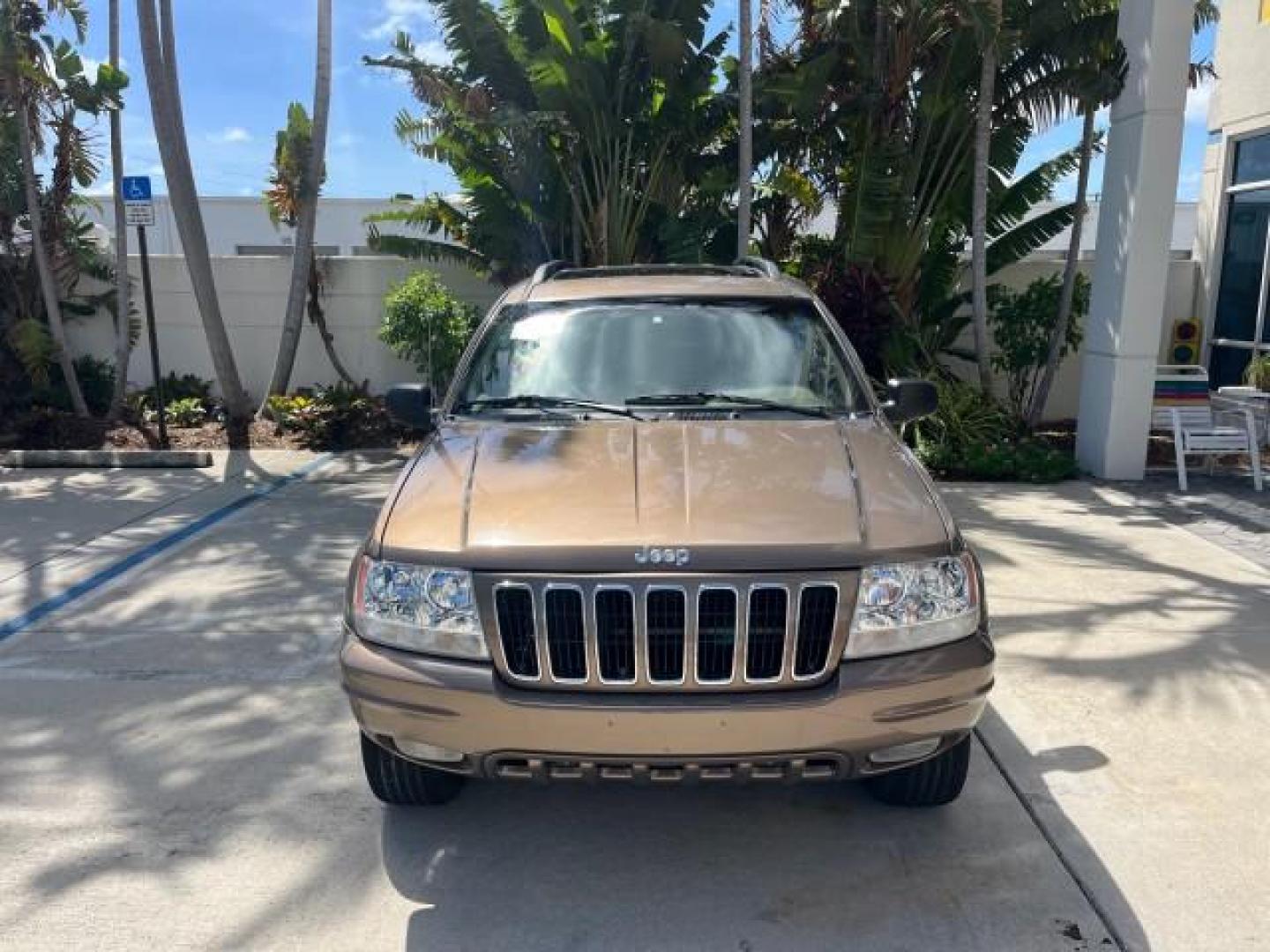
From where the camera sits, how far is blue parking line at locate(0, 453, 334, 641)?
18.0 feet

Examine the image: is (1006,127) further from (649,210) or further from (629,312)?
(629,312)

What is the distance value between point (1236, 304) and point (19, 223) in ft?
45.0

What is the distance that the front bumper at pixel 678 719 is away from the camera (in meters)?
2.77

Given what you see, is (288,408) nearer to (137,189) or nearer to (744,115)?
(137,189)

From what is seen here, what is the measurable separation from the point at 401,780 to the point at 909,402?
2690 mm

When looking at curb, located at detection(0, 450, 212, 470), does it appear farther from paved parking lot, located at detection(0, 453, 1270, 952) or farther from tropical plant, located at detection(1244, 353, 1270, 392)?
tropical plant, located at detection(1244, 353, 1270, 392)

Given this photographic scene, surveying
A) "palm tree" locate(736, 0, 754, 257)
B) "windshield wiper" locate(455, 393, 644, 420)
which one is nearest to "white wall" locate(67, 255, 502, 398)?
"palm tree" locate(736, 0, 754, 257)

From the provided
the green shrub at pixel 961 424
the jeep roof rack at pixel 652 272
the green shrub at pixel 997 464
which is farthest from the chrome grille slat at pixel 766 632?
the green shrub at pixel 961 424

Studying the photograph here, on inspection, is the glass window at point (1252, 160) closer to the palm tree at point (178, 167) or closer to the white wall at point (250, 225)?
the palm tree at point (178, 167)

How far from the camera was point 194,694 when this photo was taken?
450 centimetres

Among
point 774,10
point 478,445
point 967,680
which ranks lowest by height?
point 967,680

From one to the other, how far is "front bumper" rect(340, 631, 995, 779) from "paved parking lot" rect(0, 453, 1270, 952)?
479 millimetres

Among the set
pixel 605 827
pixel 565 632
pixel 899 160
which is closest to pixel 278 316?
pixel 899 160

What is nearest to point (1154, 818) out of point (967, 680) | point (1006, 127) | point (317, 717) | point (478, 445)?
point (967, 680)
